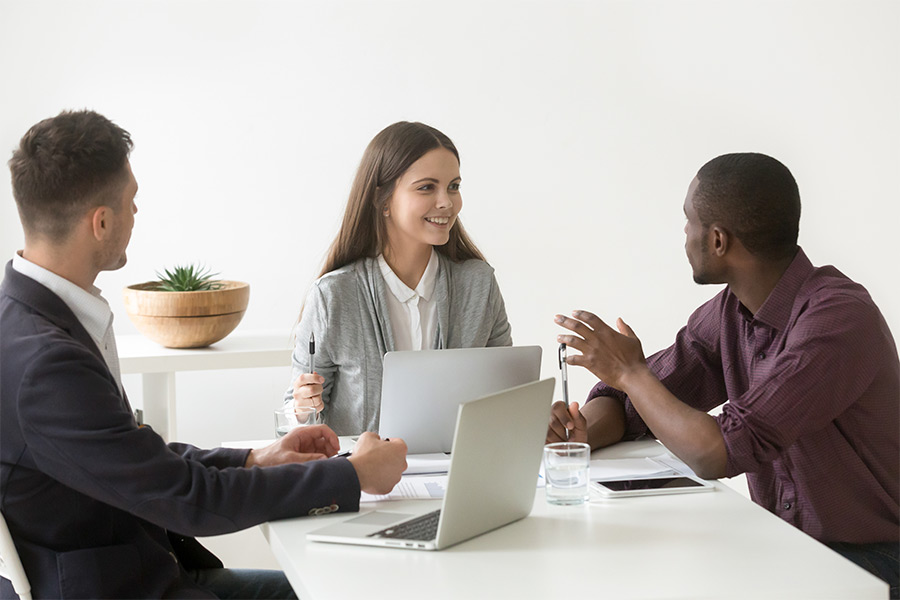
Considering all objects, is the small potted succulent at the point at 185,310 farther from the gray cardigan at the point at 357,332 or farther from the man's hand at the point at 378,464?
the man's hand at the point at 378,464

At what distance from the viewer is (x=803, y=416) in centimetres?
186

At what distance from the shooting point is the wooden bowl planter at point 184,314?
342 cm

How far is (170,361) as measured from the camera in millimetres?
3402

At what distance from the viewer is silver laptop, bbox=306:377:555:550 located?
1487 millimetres

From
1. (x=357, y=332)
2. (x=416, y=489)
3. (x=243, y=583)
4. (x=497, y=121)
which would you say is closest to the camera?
(x=416, y=489)

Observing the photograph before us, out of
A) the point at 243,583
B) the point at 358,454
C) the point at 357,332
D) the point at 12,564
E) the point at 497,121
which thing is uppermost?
the point at 497,121

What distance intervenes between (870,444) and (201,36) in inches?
132

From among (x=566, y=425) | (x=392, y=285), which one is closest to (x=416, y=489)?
(x=566, y=425)

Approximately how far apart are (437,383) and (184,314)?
1656 millimetres

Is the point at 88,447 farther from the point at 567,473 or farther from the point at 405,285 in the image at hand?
the point at 405,285

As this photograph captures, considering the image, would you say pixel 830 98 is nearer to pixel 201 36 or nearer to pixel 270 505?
pixel 201 36

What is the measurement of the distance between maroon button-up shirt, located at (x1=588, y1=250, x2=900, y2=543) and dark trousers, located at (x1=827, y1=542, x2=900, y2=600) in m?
0.02

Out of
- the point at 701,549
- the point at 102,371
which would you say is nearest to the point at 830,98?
the point at 701,549

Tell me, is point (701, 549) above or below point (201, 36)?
below
